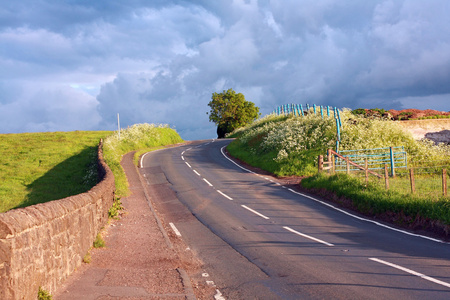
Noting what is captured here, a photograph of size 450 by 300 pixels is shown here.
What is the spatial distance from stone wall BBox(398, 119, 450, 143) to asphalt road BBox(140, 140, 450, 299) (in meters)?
18.7

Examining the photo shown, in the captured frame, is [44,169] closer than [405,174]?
No

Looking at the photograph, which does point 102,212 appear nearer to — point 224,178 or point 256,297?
point 256,297

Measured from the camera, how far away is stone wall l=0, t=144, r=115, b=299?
502 cm

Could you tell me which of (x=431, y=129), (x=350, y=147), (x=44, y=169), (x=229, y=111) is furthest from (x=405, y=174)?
(x=229, y=111)

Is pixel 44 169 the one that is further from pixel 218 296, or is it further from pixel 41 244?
pixel 218 296

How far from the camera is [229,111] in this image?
7625 cm

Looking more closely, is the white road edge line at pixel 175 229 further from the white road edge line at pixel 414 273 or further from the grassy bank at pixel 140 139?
the grassy bank at pixel 140 139

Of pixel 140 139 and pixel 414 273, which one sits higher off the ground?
pixel 140 139

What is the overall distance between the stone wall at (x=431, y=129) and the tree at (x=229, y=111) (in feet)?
145

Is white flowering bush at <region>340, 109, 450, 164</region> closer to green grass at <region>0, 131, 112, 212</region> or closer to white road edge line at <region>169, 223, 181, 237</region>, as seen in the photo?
white road edge line at <region>169, 223, 181, 237</region>

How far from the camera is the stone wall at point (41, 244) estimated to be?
5.02m

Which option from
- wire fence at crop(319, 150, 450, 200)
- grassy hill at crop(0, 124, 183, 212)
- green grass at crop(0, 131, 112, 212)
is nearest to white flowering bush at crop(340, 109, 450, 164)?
wire fence at crop(319, 150, 450, 200)

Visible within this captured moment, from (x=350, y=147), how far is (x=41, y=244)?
2498 cm

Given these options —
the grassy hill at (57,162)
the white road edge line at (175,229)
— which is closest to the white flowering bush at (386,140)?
the grassy hill at (57,162)
